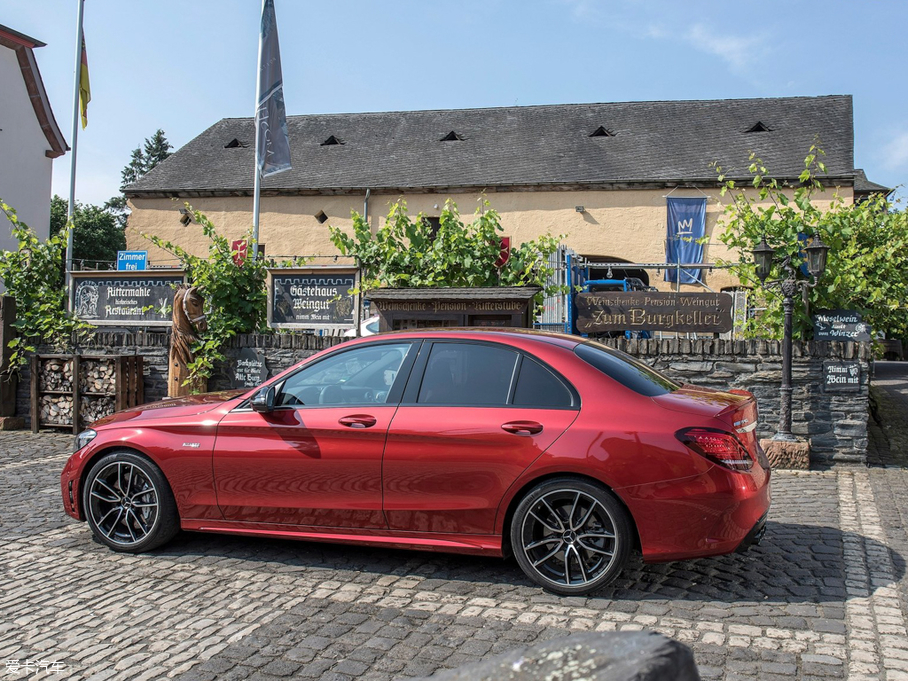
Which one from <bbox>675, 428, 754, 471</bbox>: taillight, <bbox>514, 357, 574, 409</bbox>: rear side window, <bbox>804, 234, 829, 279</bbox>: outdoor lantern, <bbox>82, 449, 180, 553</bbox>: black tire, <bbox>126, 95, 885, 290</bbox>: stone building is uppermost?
<bbox>126, 95, 885, 290</bbox>: stone building

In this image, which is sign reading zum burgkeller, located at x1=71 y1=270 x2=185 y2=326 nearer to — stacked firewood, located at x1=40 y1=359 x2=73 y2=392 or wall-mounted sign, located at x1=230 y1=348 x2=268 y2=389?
stacked firewood, located at x1=40 y1=359 x2=73 y2=392

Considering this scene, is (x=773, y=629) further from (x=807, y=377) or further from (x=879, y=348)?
(x=879, y=348)

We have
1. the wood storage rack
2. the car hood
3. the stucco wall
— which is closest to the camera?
the car hood

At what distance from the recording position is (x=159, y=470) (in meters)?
5.36

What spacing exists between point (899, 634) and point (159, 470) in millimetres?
4389

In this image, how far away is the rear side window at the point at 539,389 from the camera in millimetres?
4727

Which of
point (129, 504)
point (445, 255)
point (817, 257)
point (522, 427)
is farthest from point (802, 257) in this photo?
point (129, 504)

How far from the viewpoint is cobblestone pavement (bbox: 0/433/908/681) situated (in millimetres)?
3631

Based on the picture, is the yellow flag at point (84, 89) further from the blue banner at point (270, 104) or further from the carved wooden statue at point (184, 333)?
the carved wooden statue at point (184, 333)

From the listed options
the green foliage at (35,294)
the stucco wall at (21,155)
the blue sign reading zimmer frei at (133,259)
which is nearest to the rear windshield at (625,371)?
the green foliage at (35,294)

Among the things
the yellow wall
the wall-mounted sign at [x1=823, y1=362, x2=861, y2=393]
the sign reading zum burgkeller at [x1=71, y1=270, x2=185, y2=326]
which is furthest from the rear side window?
the yellow wall

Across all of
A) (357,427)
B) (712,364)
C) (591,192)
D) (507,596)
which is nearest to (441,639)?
(507,596)

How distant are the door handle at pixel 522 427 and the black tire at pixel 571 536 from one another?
0.98ft

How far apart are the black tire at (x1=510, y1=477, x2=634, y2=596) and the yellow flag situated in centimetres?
2484
